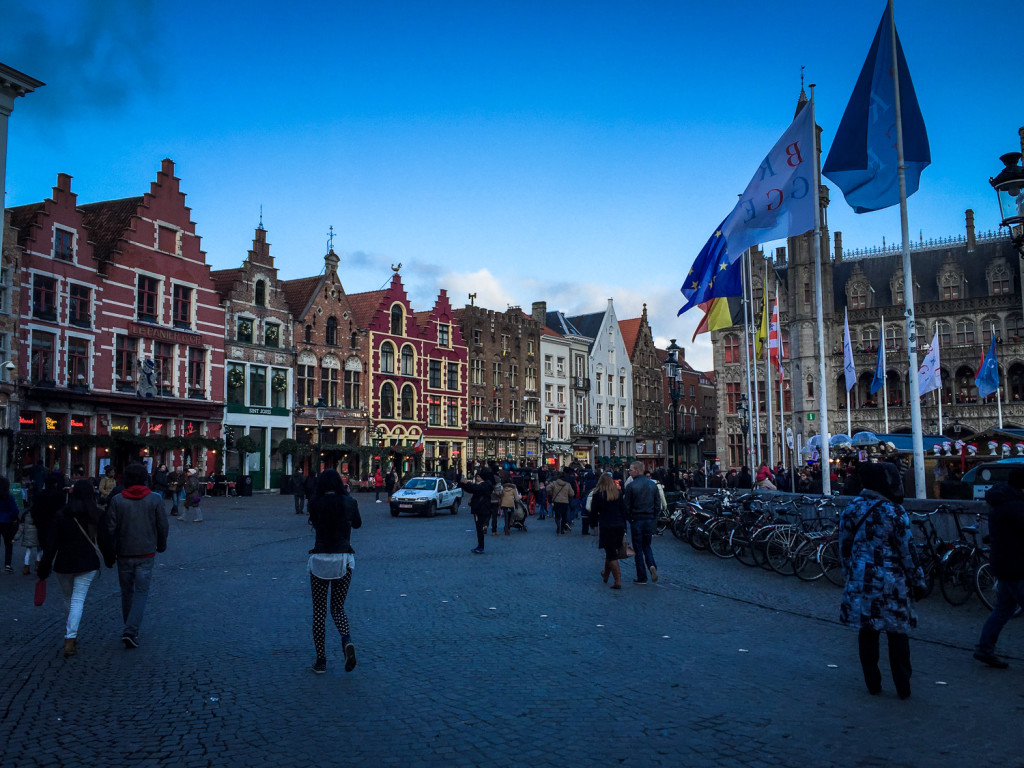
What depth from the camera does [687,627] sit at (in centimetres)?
1019

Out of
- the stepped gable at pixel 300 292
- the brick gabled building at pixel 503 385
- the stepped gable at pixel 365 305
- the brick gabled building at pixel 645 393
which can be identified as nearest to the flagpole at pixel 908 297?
the stepped gable at pixel 300 292

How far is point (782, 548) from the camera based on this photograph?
15.1 metres

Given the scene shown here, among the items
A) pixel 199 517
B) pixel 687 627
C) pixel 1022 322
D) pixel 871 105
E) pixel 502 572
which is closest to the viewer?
pixel 687 627

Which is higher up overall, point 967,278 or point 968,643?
point 967,278

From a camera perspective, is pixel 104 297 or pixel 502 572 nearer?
pixel 502 572

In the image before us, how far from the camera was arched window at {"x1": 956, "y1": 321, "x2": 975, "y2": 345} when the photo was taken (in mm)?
58500

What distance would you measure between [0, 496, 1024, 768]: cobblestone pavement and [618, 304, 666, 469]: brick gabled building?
2681 inches

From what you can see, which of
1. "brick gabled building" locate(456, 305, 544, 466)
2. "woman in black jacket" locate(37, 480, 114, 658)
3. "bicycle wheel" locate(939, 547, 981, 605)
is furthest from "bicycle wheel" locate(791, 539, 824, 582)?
"brick gabled building" locate(456, 305, 544, 466)

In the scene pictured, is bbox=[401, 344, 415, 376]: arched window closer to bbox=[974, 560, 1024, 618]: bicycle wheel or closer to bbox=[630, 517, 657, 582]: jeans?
bbox=[630, 517, 657, 582]: jeans

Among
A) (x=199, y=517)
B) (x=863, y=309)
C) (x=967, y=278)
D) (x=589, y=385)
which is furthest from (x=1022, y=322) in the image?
(x=199, y=517)

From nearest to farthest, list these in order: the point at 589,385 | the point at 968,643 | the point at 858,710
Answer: the point at 858,710 → the point at 968,643 → the point at 589,385

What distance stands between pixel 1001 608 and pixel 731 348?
62088mm

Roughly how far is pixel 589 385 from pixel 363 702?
68138 millimetres

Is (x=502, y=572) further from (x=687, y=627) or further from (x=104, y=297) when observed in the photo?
(x=104, y=297)
